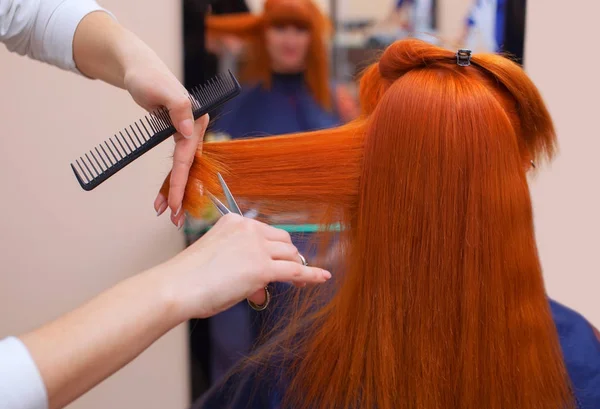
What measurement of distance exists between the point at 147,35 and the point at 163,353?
3.08 feet

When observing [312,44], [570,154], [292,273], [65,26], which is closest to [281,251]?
[292,273]

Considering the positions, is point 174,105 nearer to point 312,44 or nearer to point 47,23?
point 47,23

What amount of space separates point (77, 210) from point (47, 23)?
659 mm

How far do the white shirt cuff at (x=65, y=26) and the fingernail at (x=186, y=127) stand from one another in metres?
0.35

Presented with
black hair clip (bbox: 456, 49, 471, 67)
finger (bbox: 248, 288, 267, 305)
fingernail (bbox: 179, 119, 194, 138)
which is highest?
black hair clip (bbox: 456, 49, 471, 67)

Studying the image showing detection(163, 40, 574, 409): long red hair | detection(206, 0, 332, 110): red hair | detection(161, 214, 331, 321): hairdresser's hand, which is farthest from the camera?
detection(206, 0, 332, 110): red hair

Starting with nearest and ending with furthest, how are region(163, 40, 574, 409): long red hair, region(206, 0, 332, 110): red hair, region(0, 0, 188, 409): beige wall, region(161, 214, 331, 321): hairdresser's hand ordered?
region(161, 214, 331, 321): hairdresser's hand
region(163, 40, 574, 409): long red hair
region(206, 0, 332, 110): red hair
region(0, 0, 188, 409): beige wall

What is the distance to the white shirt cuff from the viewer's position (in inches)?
41.8

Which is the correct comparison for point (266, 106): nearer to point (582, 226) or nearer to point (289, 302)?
point (289, 302)

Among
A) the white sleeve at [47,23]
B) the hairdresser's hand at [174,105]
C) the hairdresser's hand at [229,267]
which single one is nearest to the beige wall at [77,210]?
the white sleeve at [47,23]

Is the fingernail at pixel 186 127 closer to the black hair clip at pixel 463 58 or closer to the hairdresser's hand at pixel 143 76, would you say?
the hairdresser's hand at pixel 143 76

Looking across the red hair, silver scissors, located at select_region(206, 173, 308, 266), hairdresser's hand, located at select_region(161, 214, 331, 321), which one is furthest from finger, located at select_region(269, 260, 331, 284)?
the red hair

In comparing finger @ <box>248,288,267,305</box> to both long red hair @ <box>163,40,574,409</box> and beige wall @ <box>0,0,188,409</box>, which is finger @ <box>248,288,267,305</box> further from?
beige wall @ <box>0,0,188,409</box>

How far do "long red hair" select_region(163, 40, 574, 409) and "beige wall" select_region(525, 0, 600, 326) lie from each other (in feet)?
2.46
